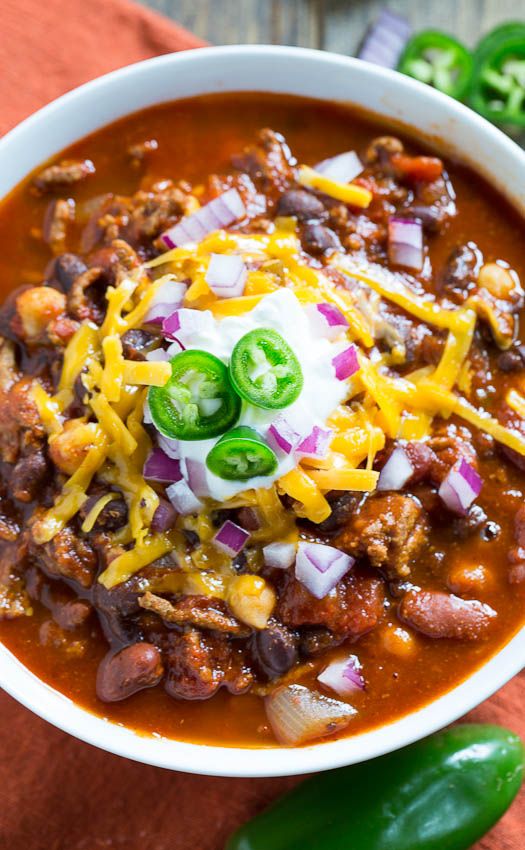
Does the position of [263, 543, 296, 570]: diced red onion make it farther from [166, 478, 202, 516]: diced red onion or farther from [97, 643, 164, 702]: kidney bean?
[97, 643, 164, 702]: kidney bean

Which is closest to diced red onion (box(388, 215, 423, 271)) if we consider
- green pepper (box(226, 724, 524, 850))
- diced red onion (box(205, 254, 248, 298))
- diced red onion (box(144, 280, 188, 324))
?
diced red onion (box(205, 254, 248, 298))

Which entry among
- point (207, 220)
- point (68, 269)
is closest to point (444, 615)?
point (207, 220)

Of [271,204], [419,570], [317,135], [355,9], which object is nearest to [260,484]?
[419,570]

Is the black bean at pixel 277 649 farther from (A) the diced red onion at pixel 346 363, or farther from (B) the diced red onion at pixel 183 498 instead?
(A) the diced red onion at pixel 346 363

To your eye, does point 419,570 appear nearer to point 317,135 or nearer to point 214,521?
point 214,521

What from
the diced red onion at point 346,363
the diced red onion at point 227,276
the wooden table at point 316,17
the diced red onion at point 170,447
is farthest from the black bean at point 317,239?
the wooden table at point 316,17

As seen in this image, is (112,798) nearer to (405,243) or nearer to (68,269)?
(68,269)
